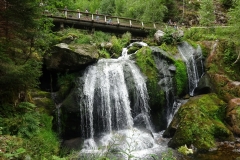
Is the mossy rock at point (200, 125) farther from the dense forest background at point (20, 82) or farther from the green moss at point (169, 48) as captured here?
the dense forest background at point (20, 82)

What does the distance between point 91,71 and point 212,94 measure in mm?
7295

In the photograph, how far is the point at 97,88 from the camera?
13500mm

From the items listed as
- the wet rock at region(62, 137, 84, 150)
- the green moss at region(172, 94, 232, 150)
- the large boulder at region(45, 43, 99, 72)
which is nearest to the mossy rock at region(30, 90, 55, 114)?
the large boulder at region(45, 43, 99, 72)

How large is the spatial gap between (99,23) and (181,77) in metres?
9.04

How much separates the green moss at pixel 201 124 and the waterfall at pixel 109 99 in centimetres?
250

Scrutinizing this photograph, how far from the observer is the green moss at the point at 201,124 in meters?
11.3

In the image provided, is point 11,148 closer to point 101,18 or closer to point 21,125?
point 21,125

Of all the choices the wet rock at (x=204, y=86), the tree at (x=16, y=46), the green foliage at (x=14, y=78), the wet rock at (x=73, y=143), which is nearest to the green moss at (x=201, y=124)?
the wet rock at (x=204, y=86)

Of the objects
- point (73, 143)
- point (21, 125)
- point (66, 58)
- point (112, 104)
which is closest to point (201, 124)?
point (112, 104)

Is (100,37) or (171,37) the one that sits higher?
(100,37)

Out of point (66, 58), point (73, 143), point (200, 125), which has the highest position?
point (66, 58)

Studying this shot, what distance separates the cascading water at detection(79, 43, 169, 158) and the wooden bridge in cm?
713

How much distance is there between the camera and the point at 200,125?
1192 centimetres

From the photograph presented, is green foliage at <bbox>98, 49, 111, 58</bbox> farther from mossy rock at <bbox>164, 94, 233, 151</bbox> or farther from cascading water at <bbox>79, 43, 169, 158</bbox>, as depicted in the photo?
→ mossy rock at <bbox>164, 94, 233, 151</bbox>
